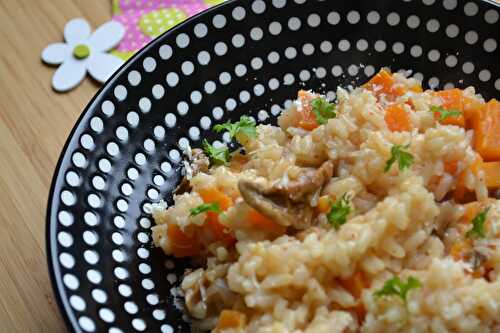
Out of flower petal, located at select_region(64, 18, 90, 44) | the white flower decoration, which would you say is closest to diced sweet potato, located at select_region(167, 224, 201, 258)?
the white flower decoration

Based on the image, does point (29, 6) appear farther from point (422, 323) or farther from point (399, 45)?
point (422, 323)

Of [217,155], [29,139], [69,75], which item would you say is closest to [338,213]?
[217,155]

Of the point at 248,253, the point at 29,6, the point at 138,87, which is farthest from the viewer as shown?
the point at 29,6

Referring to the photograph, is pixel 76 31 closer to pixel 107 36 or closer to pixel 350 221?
pixel 107 36

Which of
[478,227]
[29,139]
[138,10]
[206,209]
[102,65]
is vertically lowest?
[478,227]

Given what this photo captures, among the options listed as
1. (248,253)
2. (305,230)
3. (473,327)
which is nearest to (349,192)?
(305,230)
